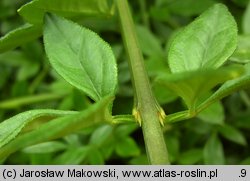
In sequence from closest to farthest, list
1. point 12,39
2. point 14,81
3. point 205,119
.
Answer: point 12,39, point 205,119, point 14,81

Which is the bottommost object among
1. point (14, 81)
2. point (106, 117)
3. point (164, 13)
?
point (14, 81)

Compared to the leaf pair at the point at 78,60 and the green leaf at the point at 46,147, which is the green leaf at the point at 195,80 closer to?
the leaf pair at the point at 78,60

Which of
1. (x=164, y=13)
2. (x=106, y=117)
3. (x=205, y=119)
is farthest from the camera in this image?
(x=164, y=13)

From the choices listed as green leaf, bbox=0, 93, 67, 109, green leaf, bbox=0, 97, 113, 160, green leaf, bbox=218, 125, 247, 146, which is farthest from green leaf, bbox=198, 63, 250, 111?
A: green leaf, bbox=0, 93, 67, 109

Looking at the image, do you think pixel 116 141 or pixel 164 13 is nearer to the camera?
pixel 116 141

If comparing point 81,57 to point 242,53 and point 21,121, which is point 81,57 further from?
point 242,53

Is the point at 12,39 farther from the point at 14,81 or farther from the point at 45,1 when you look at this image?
the point at 14,81

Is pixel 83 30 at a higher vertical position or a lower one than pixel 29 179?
higher

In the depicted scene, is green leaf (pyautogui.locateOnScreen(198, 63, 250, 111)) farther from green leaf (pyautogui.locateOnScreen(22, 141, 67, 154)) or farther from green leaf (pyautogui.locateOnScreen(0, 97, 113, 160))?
green leaf (pyautogui.locateOnScreen(22, 141, 67, 154))

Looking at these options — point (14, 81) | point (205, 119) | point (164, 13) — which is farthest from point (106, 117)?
point (14, 81)
